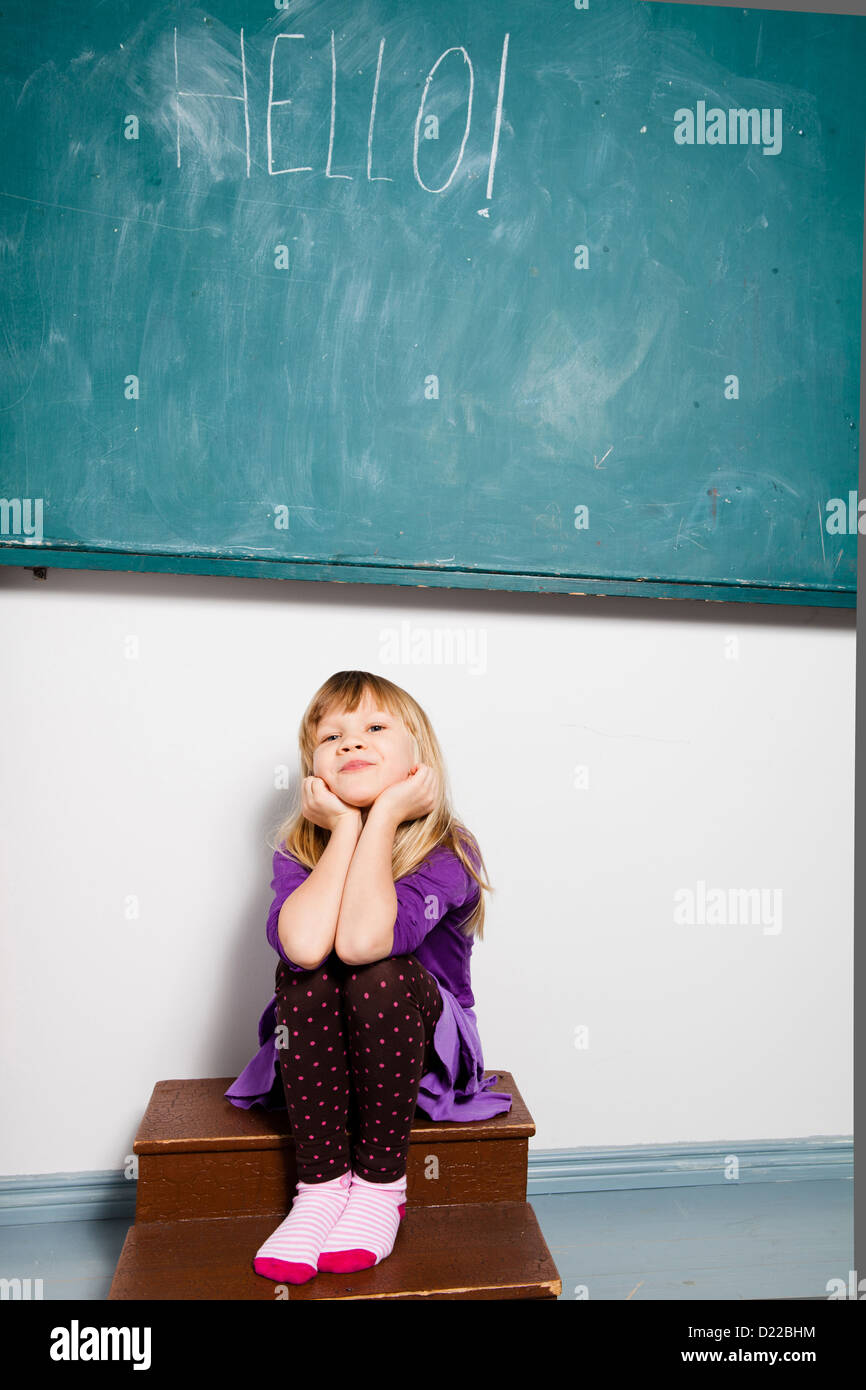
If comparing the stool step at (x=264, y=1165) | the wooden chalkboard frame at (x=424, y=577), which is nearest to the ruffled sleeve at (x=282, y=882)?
the stool step at (x=264, y=1165)

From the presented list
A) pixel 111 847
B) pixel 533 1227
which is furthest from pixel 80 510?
pixel 533 1227

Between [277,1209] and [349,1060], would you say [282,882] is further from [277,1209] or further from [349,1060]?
[277,1209]

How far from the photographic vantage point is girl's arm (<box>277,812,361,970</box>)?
51.4 inches

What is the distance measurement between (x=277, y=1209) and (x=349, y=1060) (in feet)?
0.94

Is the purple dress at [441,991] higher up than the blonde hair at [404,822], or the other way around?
the blonde hair at [404,822]

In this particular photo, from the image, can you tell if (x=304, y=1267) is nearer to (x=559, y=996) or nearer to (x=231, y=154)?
(x=559, y=996)

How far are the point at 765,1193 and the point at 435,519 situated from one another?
1.44 metres

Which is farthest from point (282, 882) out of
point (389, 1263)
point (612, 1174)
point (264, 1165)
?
point (612, 1174)

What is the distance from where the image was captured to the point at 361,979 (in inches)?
52.2

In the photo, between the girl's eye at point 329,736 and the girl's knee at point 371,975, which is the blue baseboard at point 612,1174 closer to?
the girl's knee at point 371,975

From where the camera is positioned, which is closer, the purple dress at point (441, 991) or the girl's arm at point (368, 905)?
the girl's arm at point (368, 905)

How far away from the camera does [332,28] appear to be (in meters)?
1.67

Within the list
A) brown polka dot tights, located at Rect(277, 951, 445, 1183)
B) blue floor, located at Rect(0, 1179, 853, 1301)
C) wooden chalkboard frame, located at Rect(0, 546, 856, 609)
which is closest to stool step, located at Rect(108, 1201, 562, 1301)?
brown polka dot tights, located at Rect(277, 951, 445, 1183)

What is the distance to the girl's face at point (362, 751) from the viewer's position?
4.73 ft
